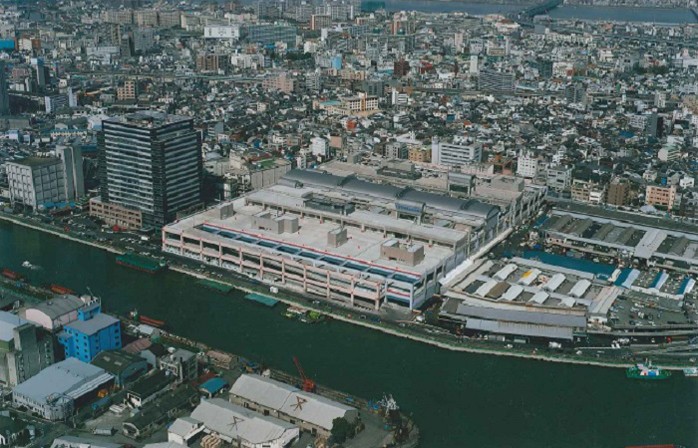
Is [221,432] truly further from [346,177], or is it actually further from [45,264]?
[346,177]

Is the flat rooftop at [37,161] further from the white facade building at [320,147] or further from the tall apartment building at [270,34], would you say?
the tall apartment building at [270,34]

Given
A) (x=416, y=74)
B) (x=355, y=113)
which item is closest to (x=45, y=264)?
(x=355, y=113)

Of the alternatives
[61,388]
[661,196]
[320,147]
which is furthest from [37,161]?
[661,196]

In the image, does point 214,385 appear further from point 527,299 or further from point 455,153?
point 455,153

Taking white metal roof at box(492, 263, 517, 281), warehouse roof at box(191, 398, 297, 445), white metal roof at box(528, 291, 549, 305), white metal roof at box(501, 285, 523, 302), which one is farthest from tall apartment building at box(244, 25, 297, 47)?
warehouse roof at box(191, 398, 297, 445)

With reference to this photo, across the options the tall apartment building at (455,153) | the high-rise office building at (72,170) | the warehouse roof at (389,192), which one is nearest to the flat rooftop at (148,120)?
the high-rise office building at (72,170)

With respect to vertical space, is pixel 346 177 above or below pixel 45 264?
above

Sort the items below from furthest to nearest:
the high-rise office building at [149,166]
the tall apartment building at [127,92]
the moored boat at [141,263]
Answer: the tall apartment building at [127,92], the high-rise office building at [149,166], the moored boat at [141,263]
